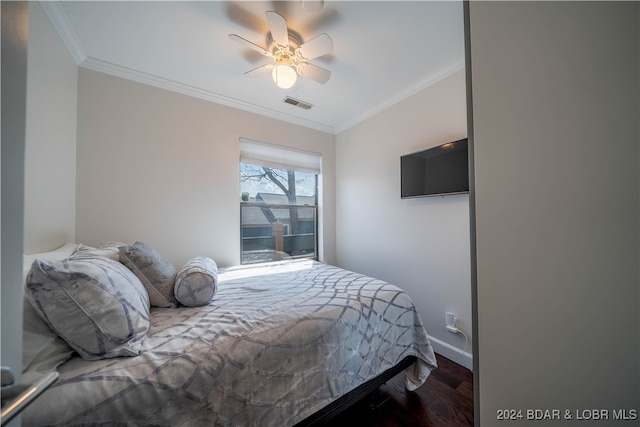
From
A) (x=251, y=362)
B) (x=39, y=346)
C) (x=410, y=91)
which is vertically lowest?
(x=251, y=362)

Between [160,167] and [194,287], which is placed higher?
[160,167]

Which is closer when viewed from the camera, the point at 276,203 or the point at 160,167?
the point at 160,167

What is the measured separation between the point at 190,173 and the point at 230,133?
65 cm

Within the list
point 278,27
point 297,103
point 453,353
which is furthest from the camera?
point 297,103

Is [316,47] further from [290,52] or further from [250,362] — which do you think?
[250,362]

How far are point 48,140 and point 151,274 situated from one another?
1.18 meters

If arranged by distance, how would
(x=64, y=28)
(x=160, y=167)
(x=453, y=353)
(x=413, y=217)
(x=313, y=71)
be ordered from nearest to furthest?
1. (x=64, y=28)
2. (x=313, y=71)
3. (x=453, y=353)
4. (x=160, y=167)
5. (x=413, y=217)

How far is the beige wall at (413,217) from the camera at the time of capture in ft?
6.15

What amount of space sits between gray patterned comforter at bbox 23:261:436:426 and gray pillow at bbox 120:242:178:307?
0.24 feet

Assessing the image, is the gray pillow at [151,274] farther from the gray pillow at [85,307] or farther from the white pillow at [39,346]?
the white pillow at [39,346]

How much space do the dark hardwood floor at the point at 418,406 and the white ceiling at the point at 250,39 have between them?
2.57 metres

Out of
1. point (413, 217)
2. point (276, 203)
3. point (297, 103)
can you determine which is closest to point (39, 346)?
point (276, 203)

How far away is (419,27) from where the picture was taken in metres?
1.52

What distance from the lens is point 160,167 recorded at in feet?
6.95
